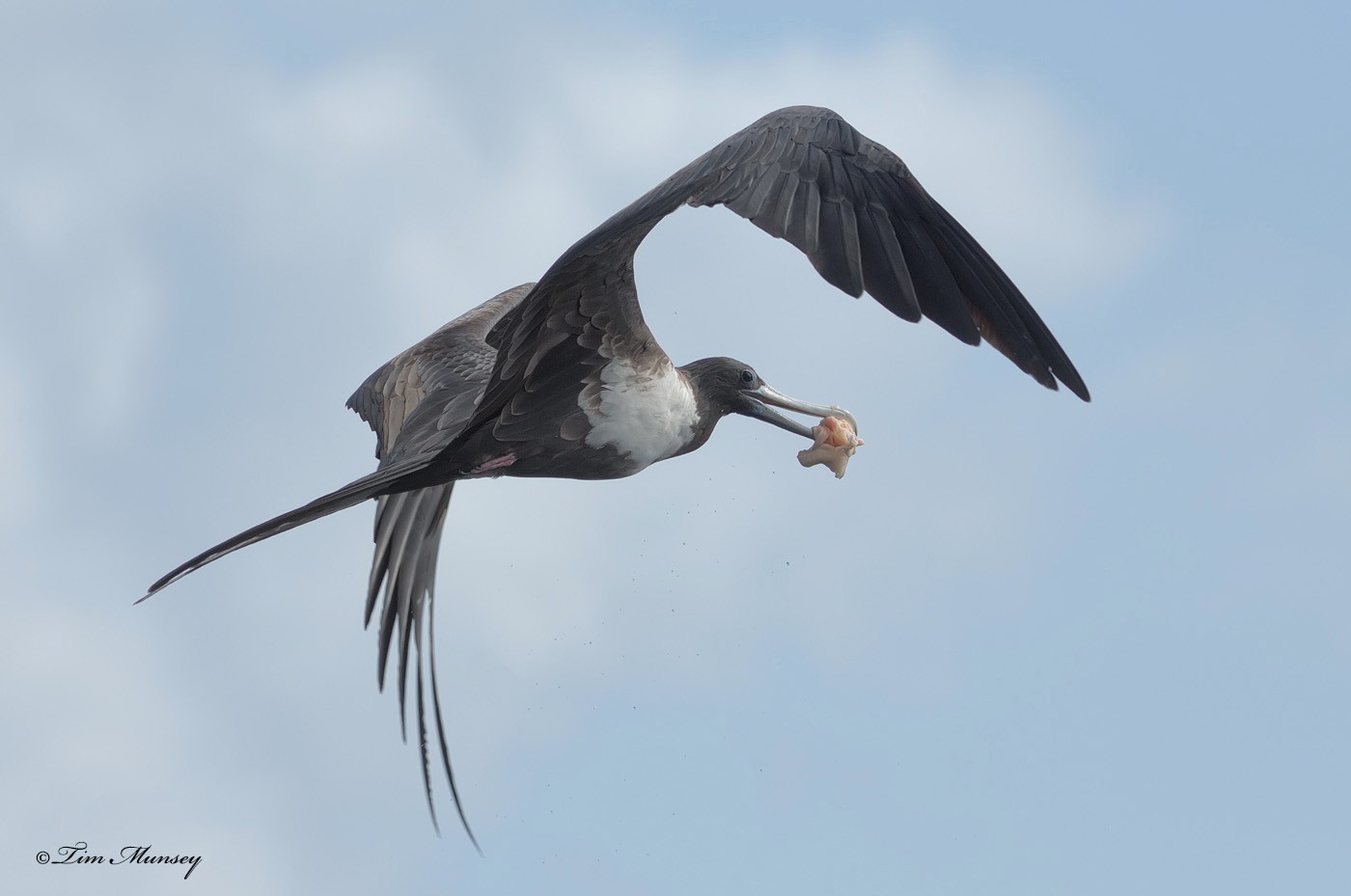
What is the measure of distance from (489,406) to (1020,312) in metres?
1.89

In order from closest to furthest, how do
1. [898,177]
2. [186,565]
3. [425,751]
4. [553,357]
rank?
1. [186,565]
2. [898,177]
3. [553,357]
4. [425,751]

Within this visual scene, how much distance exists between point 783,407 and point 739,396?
25 centimetres

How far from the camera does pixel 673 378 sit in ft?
21.3

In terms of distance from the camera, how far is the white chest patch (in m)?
6.28

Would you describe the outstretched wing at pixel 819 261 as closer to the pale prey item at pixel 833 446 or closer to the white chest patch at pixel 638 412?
the white chest patch at pixel 638 412

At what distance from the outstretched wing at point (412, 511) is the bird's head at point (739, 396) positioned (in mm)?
937

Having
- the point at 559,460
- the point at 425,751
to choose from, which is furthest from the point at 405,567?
the point at 559,460

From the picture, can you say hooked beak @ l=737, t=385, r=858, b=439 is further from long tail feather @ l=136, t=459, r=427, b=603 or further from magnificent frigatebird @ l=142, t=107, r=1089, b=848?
long tail feather @ l=136, t=459, r=427, b=603

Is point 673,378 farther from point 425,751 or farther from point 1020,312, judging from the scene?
point 425,751

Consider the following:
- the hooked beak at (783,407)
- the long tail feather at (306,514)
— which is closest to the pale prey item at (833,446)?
the hooked beak at (783,407)

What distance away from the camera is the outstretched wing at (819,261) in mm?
5340

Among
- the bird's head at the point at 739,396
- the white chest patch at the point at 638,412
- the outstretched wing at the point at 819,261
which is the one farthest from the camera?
the bird's head at the point at 739,396

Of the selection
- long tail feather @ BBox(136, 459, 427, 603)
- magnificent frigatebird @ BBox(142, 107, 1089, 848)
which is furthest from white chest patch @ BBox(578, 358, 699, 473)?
long tail feather @ BBox(136, 459, 427, 603)

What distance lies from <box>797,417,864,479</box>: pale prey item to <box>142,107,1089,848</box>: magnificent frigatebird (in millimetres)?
77
